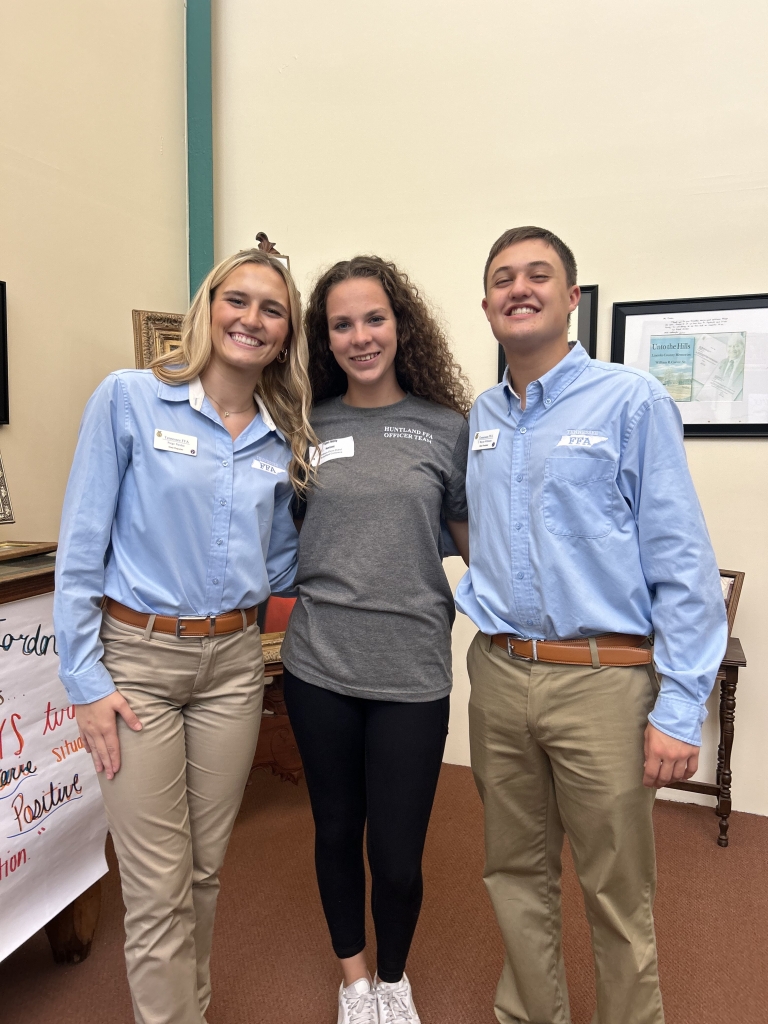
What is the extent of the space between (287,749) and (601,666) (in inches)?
69.1

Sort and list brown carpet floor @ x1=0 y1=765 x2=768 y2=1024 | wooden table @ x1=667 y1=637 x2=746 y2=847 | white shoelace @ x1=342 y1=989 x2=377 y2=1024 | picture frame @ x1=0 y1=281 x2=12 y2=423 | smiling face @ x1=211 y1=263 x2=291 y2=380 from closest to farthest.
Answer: smiling face @ x1=211 y1=263 x2=291 y2=380 → white shoelace @ x1=342 y1=989 x2=377 y2=1024 → brown carpet floor @ x1=0 y1=765 x2=768 y2=1024 → picture frame @ x1=0 y1=281 x2=12 y2=423 → wooden table @ x1=667 y1=637 x2=746 y2=847

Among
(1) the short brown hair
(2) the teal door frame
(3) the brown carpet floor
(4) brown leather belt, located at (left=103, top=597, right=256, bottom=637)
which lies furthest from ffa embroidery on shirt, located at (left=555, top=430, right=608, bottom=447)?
(2) the teal door frame

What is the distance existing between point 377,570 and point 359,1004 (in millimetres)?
1019

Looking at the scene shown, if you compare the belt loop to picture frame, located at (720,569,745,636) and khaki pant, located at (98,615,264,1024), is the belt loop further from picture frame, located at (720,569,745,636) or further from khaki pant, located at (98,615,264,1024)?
picture frame, located at (720,569,745,636)

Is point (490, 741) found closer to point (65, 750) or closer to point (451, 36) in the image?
point (65, 750)

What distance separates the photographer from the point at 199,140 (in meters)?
3.12

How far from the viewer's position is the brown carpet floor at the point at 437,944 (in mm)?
1708

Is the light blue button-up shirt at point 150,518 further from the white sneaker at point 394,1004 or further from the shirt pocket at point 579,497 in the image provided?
the white sneaker at point 394,1004

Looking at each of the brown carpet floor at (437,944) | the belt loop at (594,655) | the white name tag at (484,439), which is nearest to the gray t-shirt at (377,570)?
the white name tag at (484,439)

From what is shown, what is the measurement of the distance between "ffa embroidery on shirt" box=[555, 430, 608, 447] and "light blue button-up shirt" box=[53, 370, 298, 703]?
2.05 ft

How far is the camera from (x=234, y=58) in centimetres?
314

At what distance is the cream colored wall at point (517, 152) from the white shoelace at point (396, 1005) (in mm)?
1527

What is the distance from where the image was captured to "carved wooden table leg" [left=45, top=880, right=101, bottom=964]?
181cm

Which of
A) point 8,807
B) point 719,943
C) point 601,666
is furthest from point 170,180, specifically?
point 719,943
